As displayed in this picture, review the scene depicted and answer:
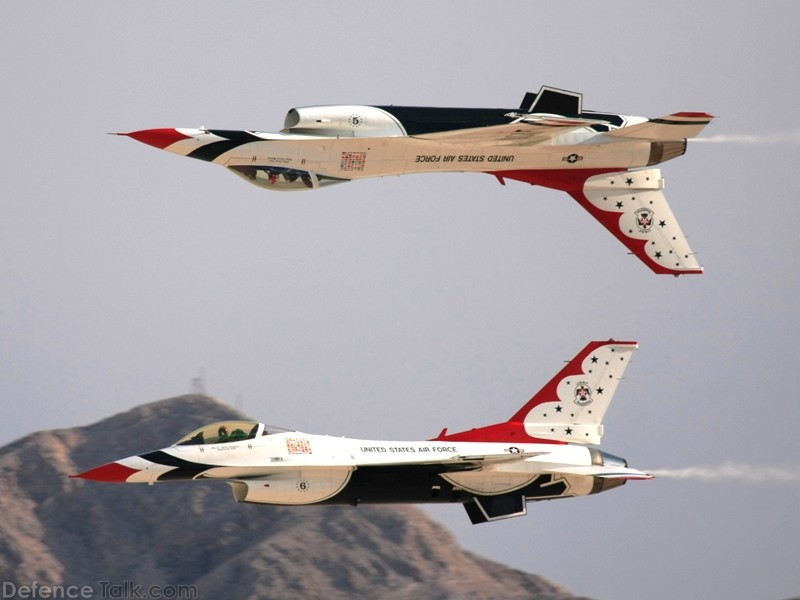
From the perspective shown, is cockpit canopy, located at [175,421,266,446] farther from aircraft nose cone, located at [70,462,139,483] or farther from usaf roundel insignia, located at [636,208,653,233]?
usaf roundel insignia, located at [636,208,653,233]

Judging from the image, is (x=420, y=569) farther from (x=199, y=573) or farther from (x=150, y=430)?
(x=150, y=430)

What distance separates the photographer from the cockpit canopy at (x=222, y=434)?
3408 centimetres

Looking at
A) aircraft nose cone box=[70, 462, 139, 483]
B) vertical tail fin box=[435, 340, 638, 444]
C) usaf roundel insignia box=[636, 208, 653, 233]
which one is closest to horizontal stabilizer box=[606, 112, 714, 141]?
usaf roundel insignia box=[636, 208, 653, 233]

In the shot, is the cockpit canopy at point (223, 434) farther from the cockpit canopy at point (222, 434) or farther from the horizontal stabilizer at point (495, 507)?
the horizontal stabilizer at point (495, 507)

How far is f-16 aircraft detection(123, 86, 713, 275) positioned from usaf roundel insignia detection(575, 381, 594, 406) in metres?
3.81

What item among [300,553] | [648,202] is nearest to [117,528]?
[300,553]

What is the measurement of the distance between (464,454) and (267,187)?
23.3 feet

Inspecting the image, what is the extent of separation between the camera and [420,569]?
2498 inches

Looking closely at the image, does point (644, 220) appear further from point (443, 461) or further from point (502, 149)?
point (443, 461)

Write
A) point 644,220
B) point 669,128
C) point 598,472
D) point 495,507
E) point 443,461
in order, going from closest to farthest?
point 443,461, point 495,507, point 598,472, point 669,128, point 644,220

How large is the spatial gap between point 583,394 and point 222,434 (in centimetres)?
856

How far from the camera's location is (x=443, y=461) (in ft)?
114

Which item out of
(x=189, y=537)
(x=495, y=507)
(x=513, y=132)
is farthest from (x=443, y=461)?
(x=189, y=537)

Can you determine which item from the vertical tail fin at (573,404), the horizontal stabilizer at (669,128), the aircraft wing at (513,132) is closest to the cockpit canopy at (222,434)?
the vertical tail fin at (573,404)
